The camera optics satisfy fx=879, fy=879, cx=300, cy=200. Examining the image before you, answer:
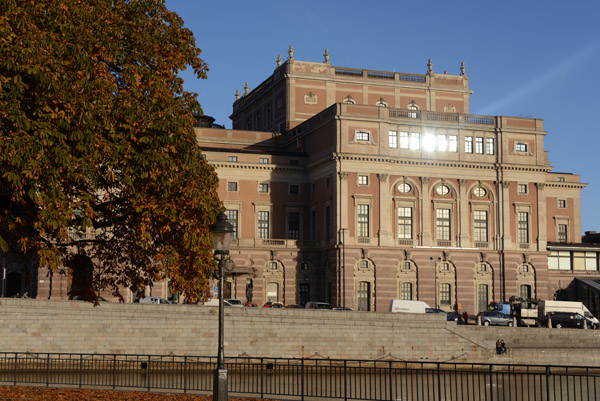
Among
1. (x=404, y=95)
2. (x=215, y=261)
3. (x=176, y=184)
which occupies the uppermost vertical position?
(x=404, y=95)

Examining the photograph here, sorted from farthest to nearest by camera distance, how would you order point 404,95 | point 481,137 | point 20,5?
point 404,95, point 481,137, point 20,5

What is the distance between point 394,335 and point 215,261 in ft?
113

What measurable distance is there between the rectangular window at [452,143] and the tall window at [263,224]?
17.8m

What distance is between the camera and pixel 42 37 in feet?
76.7

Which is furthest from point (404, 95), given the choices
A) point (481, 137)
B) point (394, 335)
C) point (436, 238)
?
point (394, 335)

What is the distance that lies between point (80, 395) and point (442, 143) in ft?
180

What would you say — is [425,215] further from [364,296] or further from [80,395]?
[80,395]

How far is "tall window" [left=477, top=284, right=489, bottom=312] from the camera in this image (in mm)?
79500

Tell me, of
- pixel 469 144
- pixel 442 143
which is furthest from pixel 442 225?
pixel 469 144

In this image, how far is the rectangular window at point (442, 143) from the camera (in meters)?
79.4

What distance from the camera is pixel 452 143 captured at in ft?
262

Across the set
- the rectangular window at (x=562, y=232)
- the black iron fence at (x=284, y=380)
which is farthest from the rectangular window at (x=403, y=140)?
the rectangular window at (x=562, y=232)

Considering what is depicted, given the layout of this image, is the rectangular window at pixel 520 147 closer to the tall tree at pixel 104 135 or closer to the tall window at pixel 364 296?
the tall window at pixel 364 296

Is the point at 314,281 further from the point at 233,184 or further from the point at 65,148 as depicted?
the point at 65,148
